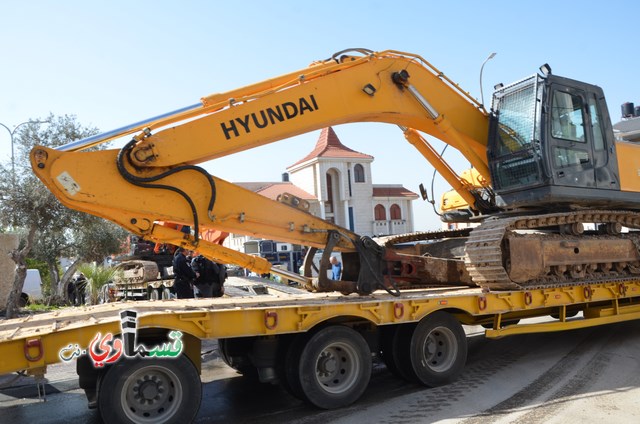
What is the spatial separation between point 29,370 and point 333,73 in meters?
4.74

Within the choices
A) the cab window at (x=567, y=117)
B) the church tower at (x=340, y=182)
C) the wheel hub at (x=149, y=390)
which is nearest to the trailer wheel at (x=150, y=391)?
the wheel hub at (x=149, y=390)

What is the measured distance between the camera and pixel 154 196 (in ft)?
20.1

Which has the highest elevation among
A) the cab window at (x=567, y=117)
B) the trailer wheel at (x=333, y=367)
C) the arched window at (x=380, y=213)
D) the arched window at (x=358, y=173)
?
the arched window at (x=358, y=173)

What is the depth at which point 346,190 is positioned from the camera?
48375 mm

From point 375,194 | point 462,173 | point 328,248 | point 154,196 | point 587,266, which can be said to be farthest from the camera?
point 375,194

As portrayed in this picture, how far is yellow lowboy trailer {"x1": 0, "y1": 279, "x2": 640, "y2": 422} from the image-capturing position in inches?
195

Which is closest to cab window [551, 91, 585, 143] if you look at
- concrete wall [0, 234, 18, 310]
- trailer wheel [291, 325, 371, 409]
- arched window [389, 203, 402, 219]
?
trailer wheel [291, 325, 371, 409]

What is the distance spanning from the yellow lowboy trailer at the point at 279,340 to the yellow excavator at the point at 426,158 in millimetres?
676

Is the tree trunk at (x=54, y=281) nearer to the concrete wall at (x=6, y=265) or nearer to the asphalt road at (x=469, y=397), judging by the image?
the concrete wall at (x=6, y=265)

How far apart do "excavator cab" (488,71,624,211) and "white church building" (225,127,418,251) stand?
38277mm

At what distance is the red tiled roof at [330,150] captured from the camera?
48.4 metres

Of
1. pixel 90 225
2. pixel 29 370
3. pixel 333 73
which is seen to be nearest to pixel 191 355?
pixel 29 370

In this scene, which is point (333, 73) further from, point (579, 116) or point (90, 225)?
point (90, 225)

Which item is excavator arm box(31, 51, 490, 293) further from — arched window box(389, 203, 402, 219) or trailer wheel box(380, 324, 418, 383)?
arched window box(389, 203, 402, 219)
